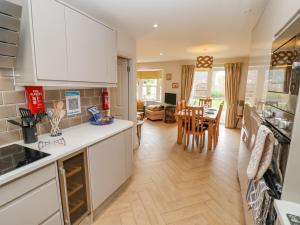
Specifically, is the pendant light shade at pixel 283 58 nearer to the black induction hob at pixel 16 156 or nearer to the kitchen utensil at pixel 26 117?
the black induction hob at pixel 16 156

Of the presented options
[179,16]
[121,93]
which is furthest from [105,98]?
[179,16]

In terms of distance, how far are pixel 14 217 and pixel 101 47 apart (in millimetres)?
1707

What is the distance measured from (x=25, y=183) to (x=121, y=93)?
2.32m

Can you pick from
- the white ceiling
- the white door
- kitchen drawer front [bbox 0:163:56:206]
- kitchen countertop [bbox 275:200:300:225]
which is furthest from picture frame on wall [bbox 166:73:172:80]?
kitchen countertop [bbox 275:200:300:225]

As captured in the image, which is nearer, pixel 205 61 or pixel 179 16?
pixel 179 16

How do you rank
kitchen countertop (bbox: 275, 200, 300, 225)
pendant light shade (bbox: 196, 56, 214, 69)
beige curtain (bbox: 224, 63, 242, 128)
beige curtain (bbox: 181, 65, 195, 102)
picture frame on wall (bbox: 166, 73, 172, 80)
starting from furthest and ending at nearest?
1. picture frame on wall (bbox: 166, 73, 172, 80)
2. beige curtain (bbox: 181, 65, 195, 102)
3. beige curtain (bbox: 224, 63, 242, 128)
4. pendant light shade (bbox: 196, 56, 214, 69)
5. kitchen countertop (bbox: 275, 200, 300, 225)

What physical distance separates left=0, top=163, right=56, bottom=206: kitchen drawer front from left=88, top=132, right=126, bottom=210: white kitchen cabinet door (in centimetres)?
38

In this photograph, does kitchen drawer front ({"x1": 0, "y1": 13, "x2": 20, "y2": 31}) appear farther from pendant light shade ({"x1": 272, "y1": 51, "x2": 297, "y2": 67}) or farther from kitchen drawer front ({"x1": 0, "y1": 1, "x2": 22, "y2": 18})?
pendant light shade ({"x1": 272, "y1": 51, "x2": 297, "y2": 67})

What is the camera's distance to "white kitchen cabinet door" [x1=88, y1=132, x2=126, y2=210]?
157cm

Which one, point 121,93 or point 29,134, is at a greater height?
point 121,93

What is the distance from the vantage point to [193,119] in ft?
11.2

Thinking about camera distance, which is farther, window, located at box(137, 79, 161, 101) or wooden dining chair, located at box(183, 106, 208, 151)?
window, located at box(137, 79, 161, 101)

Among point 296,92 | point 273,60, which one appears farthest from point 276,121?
point 273,60

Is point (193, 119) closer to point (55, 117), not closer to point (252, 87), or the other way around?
point (252, 87)
